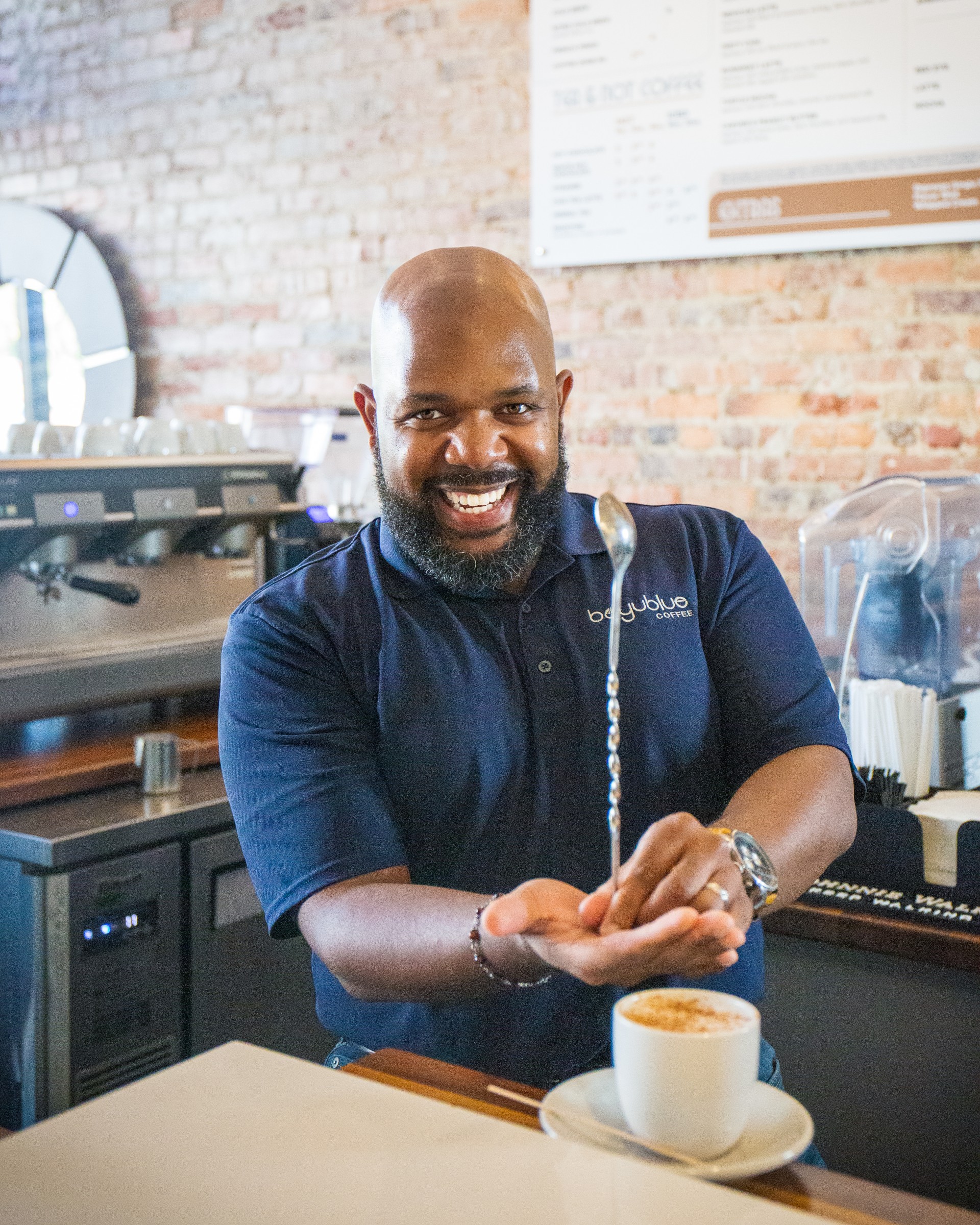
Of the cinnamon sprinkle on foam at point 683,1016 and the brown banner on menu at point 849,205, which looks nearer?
the cinnamon sprinkle on foam at point 683,1016

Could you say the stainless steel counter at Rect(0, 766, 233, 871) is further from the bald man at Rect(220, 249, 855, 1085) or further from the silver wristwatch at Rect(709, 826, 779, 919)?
the silver wristwatch at Rect(709, 826, 779, 919)

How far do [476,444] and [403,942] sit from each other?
0.51 m

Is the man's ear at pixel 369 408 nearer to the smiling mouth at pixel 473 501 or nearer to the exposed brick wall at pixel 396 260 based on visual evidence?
the smiling mouth at pixel 473 501

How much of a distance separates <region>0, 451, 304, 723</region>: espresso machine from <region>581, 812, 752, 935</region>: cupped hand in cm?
154

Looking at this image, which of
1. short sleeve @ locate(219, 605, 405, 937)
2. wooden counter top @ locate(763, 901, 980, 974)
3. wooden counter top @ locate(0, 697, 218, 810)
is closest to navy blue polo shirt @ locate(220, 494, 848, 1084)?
short sleeve @ locate(219, 605, 405, 937)

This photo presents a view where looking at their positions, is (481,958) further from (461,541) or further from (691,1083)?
(461,541)

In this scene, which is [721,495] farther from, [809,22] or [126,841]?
[126,841]

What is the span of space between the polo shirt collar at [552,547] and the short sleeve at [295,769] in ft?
0.38

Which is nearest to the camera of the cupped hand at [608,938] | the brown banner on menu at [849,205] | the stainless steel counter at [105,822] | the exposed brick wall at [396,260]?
the cupped hand at [608,938]

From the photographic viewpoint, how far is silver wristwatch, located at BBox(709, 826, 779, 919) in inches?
41.3

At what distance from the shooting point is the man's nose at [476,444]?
4.37 feet

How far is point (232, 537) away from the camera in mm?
2578

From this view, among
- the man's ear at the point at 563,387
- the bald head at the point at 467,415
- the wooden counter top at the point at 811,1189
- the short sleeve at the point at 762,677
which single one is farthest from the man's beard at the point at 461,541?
the wooden counter top at the point at 811,1189

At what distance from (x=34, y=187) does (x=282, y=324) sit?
1062mm
